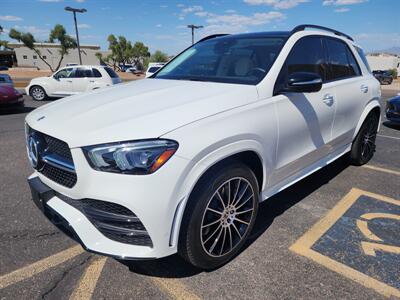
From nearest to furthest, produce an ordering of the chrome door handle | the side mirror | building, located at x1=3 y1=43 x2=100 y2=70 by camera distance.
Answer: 1. the side mirror
2. the chrome door handle
3. building, located at x1=3 y1=43 x2=100 y2=70

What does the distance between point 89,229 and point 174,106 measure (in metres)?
1.01

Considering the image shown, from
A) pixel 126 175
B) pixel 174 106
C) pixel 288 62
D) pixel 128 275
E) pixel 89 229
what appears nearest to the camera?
pixel 126 175

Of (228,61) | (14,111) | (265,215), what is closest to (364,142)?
(265,215)

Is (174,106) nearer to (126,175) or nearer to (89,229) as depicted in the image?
(126,175)

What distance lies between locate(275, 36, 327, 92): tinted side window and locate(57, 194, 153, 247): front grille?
1.67 m

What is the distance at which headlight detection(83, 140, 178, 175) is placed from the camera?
1.95m

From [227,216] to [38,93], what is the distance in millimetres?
14347

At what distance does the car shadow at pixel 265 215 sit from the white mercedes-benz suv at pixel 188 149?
0.86 feet

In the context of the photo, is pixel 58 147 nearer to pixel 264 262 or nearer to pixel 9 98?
pixel 264 262

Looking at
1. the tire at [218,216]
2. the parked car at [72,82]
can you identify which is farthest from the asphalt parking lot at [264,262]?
the parked car at [72,82]

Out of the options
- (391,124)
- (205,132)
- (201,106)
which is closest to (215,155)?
(205,132)

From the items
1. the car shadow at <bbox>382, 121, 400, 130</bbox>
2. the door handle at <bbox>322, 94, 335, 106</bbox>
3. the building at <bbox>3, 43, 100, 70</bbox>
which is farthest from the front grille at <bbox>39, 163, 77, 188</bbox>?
the building at <bbox>3, 43, 100, 70</bbox>

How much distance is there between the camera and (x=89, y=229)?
6.89 ft

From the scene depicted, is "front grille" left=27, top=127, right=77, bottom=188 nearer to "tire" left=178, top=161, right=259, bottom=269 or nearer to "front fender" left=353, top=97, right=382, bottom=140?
"tire" left=178, top=161, right=259, bottom=269
